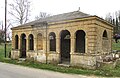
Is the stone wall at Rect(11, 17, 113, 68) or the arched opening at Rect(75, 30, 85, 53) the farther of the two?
the arched opening at Rect(75, 30, 85, 53)

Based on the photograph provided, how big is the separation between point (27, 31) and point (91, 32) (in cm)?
895

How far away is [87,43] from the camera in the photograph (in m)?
16.3

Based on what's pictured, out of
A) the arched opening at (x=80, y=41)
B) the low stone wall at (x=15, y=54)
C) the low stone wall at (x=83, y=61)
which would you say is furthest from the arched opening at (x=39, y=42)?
the low stone wall at (x=83, y=61)

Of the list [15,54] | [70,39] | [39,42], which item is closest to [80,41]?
[70,39]

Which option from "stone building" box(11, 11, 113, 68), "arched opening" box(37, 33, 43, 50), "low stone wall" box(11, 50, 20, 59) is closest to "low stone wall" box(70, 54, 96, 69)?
"stone building" box(11, 11, 113, 68)

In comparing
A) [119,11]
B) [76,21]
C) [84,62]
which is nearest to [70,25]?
[76,21]

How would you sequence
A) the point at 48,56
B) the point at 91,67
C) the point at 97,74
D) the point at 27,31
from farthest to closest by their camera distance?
the point at 27,31
the point at 48,56
the point at 91,67
the point at 97,74

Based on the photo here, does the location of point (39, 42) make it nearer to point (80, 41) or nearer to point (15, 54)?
point (80, 41)

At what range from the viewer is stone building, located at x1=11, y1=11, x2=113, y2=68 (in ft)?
52.7

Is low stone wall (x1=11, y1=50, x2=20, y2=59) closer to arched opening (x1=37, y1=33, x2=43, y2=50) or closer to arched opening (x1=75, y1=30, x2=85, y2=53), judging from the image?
arched opening (x1=37, y1=33, x2=43, y2=50)

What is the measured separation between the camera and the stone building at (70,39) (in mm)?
16078

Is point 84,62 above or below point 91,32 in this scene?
below

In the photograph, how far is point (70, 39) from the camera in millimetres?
17875

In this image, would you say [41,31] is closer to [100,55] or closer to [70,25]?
[70,25]
